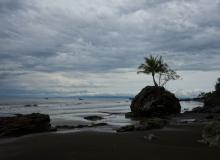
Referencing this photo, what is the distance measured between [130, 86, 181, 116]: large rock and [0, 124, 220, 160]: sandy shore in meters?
23.7

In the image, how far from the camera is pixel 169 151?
43.6 ft

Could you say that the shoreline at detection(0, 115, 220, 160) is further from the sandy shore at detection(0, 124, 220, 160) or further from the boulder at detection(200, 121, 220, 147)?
the boulder at detection(200, 121, 220, 147)

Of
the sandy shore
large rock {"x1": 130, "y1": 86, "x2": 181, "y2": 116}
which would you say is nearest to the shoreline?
the sandy shore

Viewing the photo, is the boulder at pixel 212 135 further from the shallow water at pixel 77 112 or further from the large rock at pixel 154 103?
the large rock at pixel 154 103

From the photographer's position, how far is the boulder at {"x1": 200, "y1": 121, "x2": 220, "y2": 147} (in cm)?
1414

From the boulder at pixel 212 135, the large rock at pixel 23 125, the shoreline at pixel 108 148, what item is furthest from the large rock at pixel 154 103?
the boulder at pixel 212 135

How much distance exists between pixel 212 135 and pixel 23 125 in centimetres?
1244

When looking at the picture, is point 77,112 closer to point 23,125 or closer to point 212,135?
point 23,125

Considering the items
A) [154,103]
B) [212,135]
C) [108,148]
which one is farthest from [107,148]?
[154,103]

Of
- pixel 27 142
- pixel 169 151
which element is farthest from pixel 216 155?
pixel 27 142

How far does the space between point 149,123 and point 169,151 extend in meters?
8.52

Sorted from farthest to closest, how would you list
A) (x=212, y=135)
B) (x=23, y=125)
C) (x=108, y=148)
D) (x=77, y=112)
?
(x=77, y=112) < (x=23, y=125) < (x=212, y=135) < (x=108, y=148)

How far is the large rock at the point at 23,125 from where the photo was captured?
21.0 meters

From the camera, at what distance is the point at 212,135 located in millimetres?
A: 15016
